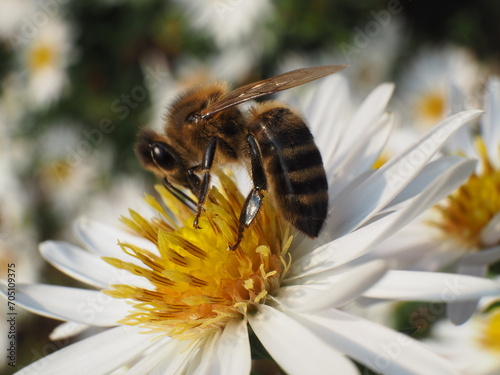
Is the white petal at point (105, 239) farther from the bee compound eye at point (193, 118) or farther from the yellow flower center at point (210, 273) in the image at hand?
the bee compound eye at point (193, 118)

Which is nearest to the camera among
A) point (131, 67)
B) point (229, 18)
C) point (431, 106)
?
point (431, 106)

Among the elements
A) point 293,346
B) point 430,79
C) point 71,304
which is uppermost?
point 430,79

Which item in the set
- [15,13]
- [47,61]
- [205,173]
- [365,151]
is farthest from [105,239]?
[15,13]

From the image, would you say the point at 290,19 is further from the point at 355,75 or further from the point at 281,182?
the point at 281,182

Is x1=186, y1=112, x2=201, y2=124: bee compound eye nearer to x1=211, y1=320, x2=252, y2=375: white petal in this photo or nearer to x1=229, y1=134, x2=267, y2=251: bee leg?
x1=229, y1=134, x2=267, y2=251: bee leg

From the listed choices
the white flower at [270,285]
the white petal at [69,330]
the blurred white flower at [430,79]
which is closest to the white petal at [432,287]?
the white flower at [270,285]

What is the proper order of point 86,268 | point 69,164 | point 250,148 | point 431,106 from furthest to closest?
1. point 69,164
2. point 431,106
3. point 86,268
4. point 250,148

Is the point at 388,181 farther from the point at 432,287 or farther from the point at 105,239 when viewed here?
the point at 105,239
